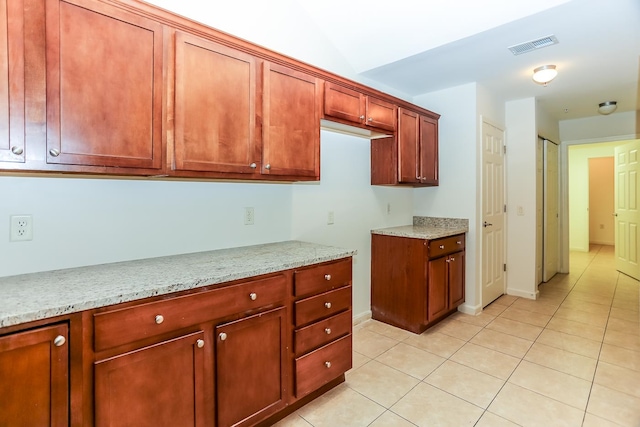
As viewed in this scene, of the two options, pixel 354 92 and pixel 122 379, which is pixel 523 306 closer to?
pixel 354 92

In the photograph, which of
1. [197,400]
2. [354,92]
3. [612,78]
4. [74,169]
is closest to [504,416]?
[197,400]

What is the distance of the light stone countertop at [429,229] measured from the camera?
2.99 meters

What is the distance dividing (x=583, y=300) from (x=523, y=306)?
83cm

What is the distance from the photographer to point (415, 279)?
116 inches

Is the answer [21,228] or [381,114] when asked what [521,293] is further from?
[21,228]

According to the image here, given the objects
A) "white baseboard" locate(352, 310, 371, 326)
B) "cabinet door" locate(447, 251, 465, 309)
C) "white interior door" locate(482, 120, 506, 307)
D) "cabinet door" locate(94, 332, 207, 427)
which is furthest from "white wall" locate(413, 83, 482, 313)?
"cabinet door" locate(94, 332, 207, 427)

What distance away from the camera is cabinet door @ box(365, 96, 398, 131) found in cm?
267

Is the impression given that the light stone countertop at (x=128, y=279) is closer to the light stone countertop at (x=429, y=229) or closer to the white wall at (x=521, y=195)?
the light stone countertop at (x=429, y=229)

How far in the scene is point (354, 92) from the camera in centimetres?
251

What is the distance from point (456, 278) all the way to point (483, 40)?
215 centimetres

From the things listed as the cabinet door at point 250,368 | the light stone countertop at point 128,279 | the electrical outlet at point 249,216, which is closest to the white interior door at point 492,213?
the light stone countertop at point 128,279

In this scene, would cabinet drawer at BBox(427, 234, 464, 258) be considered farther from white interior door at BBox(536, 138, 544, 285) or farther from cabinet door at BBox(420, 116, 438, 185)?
white interior door at BBox(536, 138, 544, 285)

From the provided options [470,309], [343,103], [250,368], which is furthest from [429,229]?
[250,368]

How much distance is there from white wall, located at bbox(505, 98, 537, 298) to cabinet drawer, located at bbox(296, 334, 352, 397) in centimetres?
299
